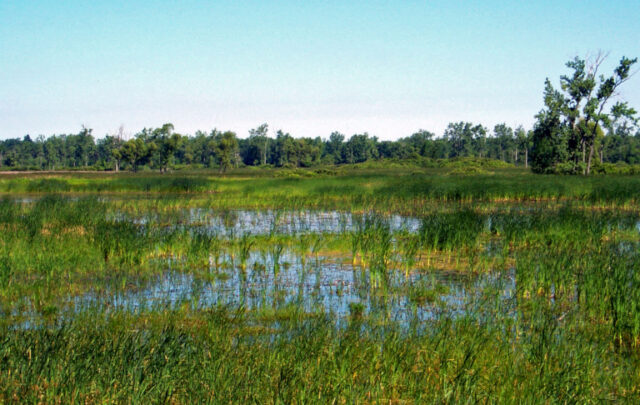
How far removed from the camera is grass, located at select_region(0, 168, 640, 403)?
239 inches

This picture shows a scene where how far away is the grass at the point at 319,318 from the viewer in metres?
6.06

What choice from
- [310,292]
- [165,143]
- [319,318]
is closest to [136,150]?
[165,143]

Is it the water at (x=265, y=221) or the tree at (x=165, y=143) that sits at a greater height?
the tree at (x=165, y=143)

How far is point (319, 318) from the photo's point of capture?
27.1 ft

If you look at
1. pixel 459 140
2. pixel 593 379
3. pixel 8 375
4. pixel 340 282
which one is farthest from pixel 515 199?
pixel 459 140

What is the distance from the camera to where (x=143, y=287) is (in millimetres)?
12039

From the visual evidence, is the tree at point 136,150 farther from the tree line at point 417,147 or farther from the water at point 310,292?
the water at point 310,292

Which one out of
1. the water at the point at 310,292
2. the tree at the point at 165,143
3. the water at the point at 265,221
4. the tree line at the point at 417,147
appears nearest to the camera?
the water at the point at 310,292

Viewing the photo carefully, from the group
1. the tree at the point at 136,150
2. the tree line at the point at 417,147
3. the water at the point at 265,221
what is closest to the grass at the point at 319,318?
Answer: the water at the point at 265,221

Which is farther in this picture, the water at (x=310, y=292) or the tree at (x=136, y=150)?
the tree at (x=136, y=150)

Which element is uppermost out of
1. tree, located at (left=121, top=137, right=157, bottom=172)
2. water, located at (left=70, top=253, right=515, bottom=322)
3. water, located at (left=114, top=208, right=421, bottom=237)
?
tree, located at (left=121, top=137, right=157, bottom=172)

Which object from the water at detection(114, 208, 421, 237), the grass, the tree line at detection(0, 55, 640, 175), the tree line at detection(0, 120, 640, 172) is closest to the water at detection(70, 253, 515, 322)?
the grass

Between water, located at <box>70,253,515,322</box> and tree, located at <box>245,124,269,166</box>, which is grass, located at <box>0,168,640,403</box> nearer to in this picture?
water, located at <box>70,253,515,322</box>

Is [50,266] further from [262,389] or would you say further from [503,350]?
[503,350]
